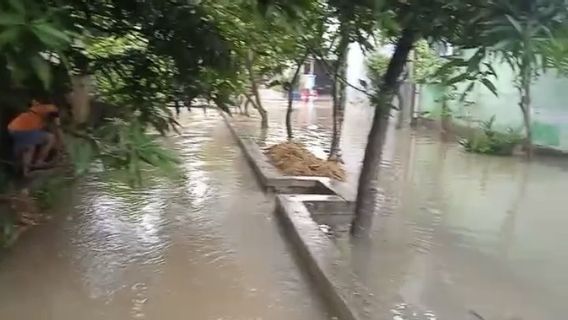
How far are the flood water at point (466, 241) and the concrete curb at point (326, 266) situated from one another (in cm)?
13

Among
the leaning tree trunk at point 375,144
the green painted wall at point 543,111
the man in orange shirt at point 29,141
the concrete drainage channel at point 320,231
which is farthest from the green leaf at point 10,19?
the green painted wall at point 543,111

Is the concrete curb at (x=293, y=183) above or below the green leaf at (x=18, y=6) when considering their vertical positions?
below

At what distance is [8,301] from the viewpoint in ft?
15.4

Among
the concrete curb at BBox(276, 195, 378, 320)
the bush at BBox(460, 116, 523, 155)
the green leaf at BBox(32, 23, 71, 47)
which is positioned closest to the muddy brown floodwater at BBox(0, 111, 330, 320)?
the concrete curb at BBox(276, 195, 378, 320)

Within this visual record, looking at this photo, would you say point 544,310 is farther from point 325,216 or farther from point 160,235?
point 160,235

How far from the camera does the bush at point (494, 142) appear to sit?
13.2 metres

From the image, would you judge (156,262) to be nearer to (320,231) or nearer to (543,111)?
(320,231)

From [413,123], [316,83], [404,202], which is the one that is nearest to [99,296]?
[404,202]

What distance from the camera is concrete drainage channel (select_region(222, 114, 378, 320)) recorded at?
4.42 m

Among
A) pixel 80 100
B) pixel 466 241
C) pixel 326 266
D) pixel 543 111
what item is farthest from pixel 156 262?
pixel 543 111

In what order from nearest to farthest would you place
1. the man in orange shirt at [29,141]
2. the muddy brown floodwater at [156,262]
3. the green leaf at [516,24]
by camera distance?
the green leaf at [516,24] → the man in orange shirt at [29,141] → the muddy brown floodwater at [156,262]

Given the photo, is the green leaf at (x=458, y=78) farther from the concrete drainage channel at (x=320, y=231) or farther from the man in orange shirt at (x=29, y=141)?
the concrete drainage channel at (x=320, y=231)

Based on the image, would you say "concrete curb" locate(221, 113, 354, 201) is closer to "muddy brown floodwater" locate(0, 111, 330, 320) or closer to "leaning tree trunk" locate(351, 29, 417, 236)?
"muddy brown floodwater" locate(0, 111, 330, 320)

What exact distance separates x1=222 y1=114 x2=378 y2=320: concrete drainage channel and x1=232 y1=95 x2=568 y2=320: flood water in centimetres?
17
